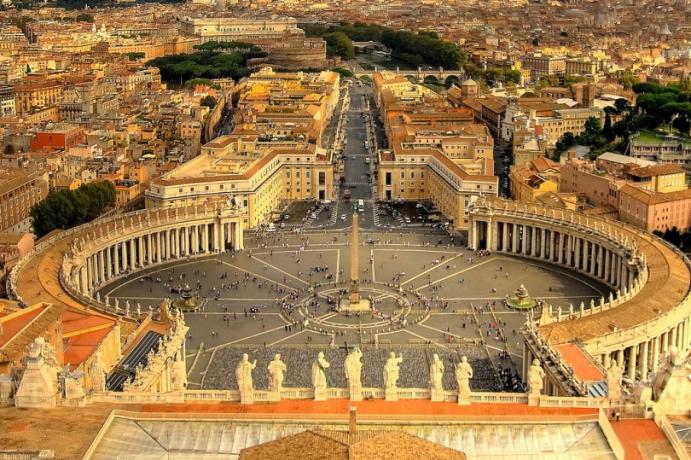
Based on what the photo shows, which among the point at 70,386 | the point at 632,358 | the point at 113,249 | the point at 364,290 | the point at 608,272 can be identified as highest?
the point at 70,386

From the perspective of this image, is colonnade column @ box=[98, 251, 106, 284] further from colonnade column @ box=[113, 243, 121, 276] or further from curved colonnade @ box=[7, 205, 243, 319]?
colonnade column @ box=[113, 243, 121, 276]

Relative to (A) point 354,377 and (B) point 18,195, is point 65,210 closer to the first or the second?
(B) point 18,195

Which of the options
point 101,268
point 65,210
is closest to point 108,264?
point 101,268

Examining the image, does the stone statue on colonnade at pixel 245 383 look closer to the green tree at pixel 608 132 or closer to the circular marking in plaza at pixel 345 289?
the circular marking in plaza at pixel 345 289

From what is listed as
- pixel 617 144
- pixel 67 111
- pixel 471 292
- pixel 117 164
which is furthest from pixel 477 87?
pixel 471 292

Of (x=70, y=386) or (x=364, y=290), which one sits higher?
(x=70, y=386)

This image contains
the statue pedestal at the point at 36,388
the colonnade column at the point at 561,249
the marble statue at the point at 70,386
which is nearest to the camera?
the statue pedestal at the point at 36,388

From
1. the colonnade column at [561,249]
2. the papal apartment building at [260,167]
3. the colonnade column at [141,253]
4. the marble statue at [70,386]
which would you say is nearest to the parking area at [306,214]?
the papal apartment building at [260,167]
